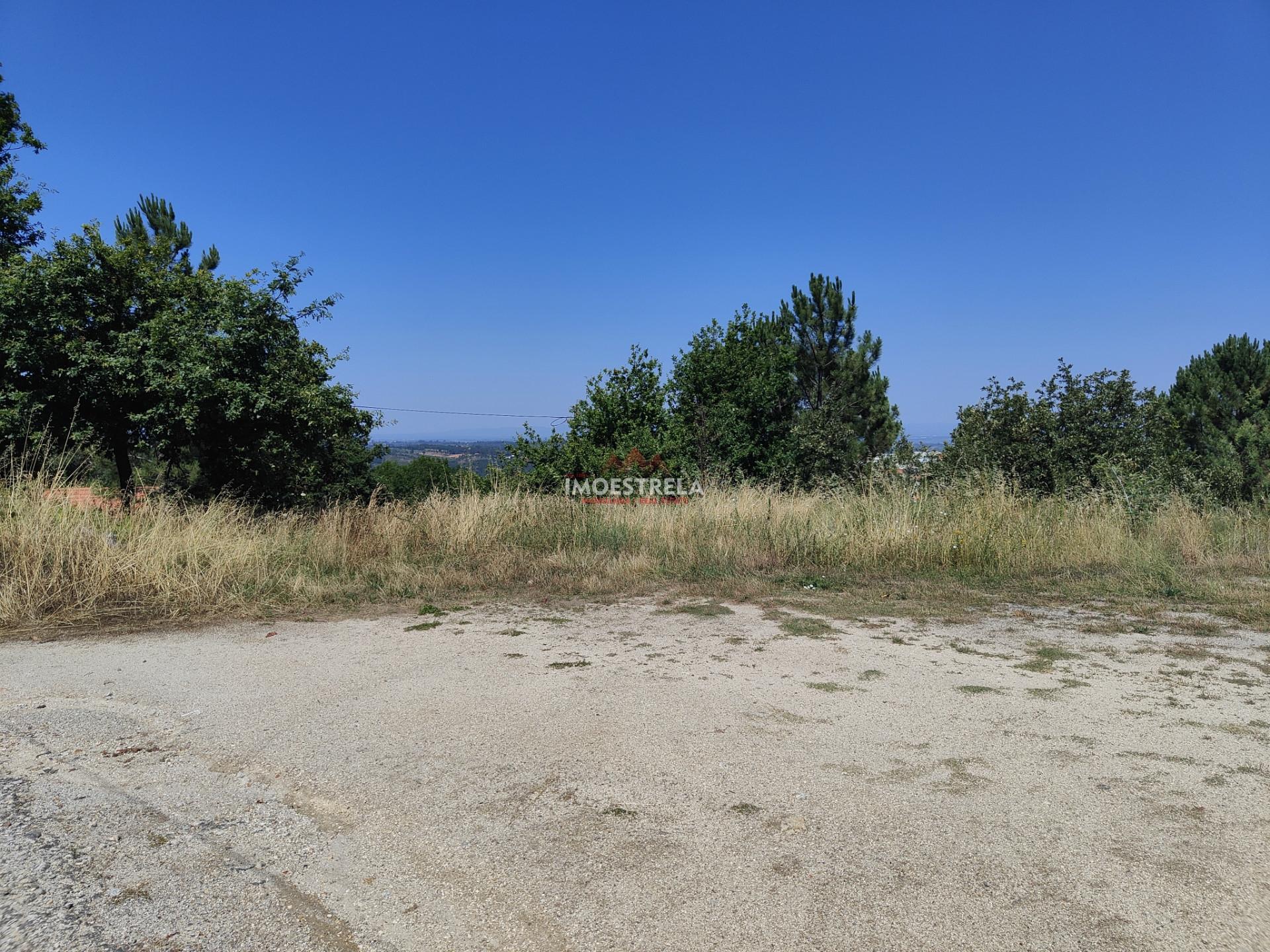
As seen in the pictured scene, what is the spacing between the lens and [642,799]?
9.91ft

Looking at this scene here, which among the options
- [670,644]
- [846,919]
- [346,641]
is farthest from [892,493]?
[846,919]

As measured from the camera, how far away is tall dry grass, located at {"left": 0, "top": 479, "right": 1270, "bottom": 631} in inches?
261

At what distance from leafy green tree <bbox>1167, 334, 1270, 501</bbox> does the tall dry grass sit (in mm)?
5935

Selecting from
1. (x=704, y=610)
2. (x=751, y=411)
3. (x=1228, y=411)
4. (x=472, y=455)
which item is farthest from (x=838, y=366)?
(x=704, y=610)

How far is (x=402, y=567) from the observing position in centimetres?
792

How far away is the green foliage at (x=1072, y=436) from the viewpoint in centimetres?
1148

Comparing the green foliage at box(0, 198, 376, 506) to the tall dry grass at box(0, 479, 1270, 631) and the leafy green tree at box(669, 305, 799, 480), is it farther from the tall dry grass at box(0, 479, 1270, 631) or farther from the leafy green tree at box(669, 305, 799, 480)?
the leafy green tree at box(669, 305, 799, 480)

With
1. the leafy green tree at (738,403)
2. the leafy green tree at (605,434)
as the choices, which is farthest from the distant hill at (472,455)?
the leafy green tree at (738,403)

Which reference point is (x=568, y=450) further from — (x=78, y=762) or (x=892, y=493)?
(x=78, y=762)

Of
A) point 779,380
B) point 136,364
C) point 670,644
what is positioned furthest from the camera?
point 779,380

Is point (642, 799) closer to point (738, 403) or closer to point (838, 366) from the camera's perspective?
point (738, 403)

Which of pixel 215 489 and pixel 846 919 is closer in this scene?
pixel 846 919

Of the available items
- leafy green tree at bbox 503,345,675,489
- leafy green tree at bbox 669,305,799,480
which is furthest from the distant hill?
leafy green tree at bbox 669,305,799,480

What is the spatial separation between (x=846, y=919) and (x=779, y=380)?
1984cm
